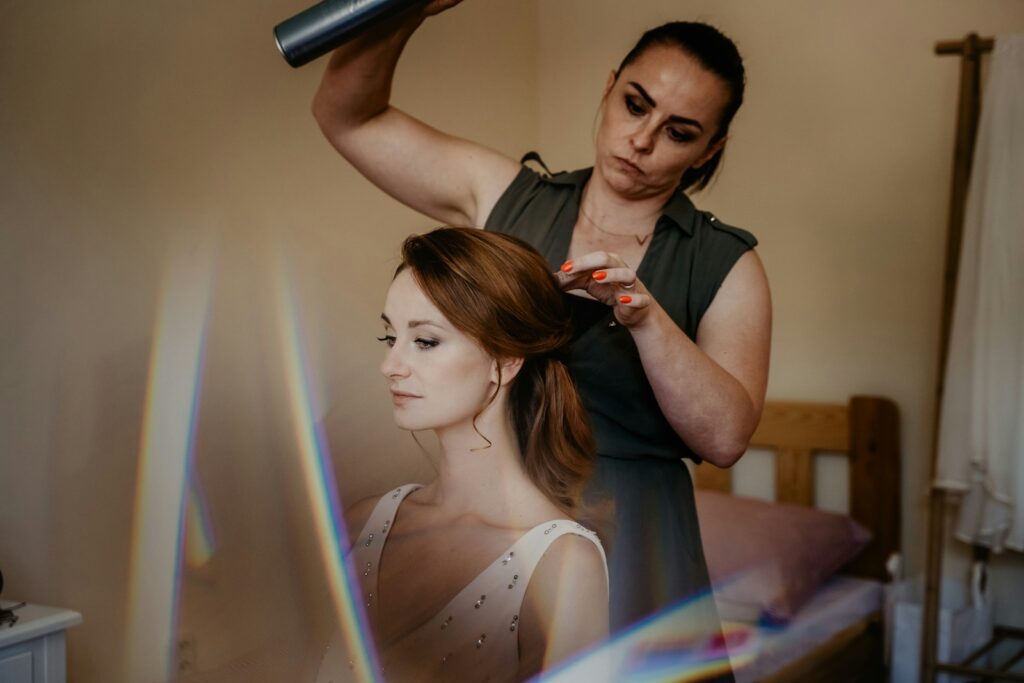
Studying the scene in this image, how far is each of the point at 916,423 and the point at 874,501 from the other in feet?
0.62

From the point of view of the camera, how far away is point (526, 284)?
2.81 feet

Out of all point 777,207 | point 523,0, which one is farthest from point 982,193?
point 523,0

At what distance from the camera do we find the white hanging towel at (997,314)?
2.00 meters

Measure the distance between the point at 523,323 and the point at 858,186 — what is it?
155 cm

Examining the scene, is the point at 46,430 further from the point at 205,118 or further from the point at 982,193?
the point at 982,193

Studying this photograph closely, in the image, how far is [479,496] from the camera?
0.86 m

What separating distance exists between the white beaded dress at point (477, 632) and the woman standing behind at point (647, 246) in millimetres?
119

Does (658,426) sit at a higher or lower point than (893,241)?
lower

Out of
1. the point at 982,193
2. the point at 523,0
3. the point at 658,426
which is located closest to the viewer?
the point at 658,426

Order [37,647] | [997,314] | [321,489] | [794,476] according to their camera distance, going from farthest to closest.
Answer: [794,476] → [997,314] → [37,647] → [321,489]

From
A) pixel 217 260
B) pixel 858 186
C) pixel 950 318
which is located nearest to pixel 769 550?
pixel 950 318

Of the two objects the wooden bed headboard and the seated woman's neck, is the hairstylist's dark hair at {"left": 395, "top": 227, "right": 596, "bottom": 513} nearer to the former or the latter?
the seated woman's neck

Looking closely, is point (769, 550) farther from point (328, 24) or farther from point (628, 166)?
point (328, 24)

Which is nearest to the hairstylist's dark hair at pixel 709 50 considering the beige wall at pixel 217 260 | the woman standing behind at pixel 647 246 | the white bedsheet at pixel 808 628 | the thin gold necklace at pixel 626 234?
the woman standing behind at pixel 647 246
